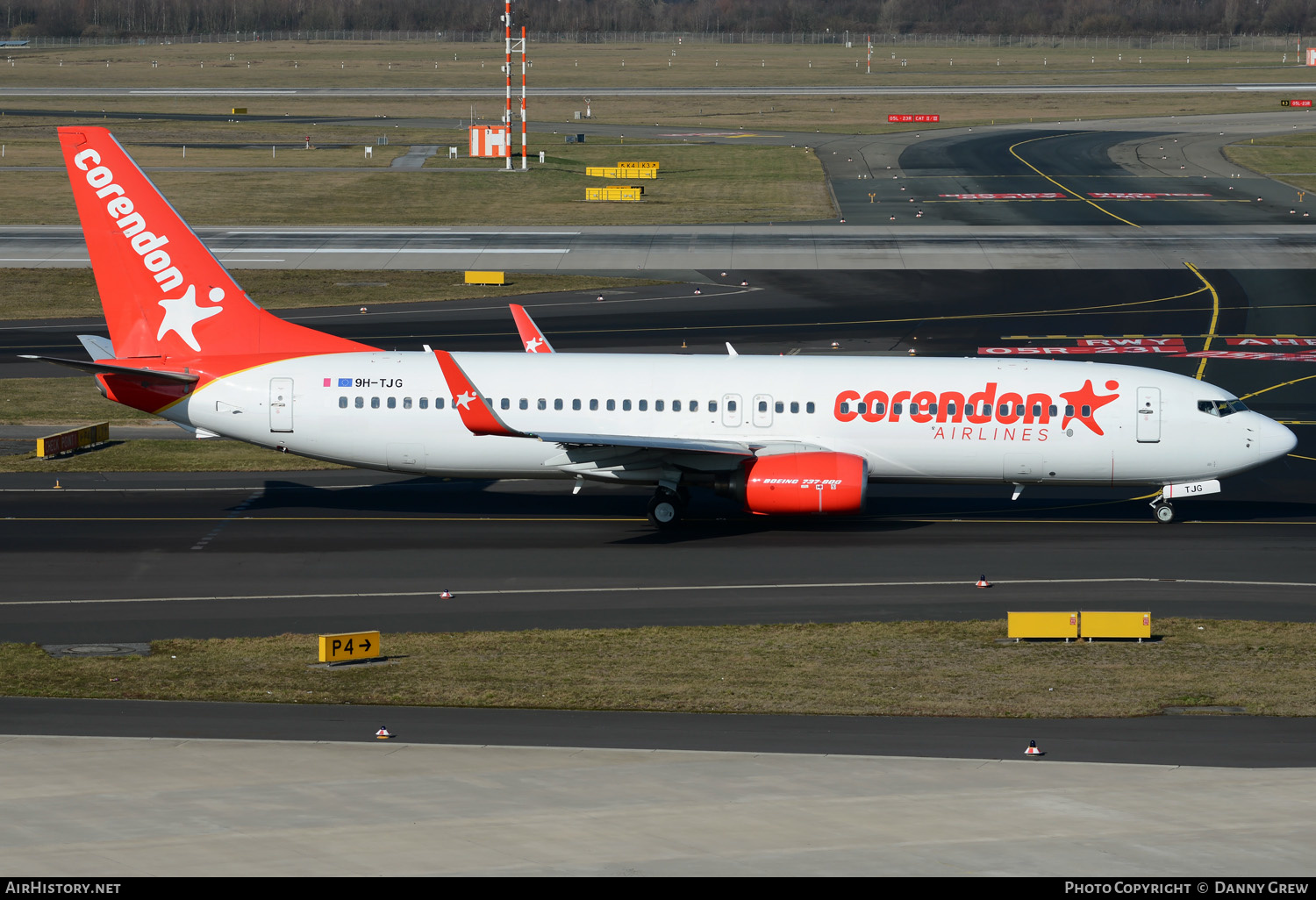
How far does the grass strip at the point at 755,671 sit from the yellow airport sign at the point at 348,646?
15.5 inches

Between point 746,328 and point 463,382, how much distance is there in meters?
28.9

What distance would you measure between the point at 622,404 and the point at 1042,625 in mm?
13402

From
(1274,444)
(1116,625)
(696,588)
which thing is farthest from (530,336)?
(1274,444)

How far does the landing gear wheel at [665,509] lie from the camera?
1503 inches

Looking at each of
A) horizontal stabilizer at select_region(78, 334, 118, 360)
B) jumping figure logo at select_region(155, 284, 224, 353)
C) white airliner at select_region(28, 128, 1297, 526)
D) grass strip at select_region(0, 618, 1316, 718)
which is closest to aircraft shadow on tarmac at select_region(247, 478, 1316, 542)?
white airliner at select_region(28, 128, 1297, 526)

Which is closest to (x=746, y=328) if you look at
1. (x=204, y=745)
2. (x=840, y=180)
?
(x=204, y=745)

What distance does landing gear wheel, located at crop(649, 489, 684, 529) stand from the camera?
125 feet

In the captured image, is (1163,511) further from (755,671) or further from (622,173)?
(622,173)

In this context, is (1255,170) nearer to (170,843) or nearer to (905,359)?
(905,359)

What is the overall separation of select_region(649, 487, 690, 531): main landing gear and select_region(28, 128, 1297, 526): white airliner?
8 centimetres

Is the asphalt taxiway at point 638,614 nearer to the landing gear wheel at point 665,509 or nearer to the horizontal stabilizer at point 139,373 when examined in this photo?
the landing gear wheel at point 665,509

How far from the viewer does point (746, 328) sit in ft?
210

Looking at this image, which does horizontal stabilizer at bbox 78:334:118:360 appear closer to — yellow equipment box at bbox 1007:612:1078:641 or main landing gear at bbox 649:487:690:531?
main landing gear at bbox 649:487:690:531

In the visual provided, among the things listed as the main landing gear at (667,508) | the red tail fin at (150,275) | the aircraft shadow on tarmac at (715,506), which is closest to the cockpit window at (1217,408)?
the aircraft shadow on tarmac at (715,506)
